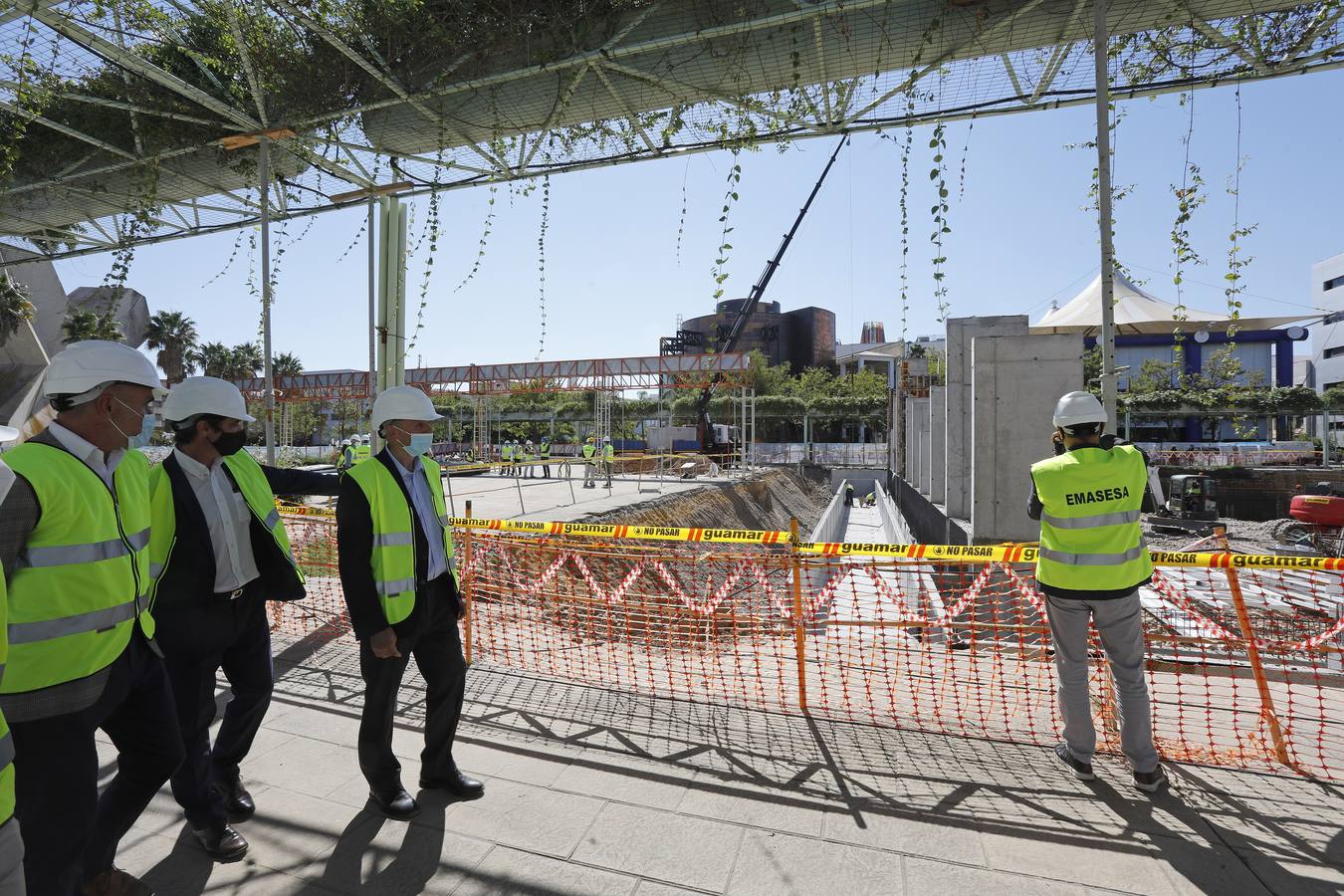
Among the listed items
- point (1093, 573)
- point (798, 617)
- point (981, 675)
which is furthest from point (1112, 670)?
point (798, 617)

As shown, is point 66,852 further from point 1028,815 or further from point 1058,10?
point 1058,10

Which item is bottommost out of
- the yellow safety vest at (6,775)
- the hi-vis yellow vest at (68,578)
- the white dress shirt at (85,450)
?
the yellow safety vest at (6,775)

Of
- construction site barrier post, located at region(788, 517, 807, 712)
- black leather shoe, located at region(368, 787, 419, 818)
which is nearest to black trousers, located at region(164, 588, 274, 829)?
black leather shoe, located at region(368, 787, 419, 818)

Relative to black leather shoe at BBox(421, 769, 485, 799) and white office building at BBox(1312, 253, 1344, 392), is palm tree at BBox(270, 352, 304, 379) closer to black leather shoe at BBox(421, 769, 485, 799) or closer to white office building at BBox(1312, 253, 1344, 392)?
black leather shoe at BBox(421, 769, 485, 799)

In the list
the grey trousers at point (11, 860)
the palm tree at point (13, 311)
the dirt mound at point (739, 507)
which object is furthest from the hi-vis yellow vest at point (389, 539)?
the palm tree at point (13, 311)

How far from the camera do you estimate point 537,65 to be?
17.1ft

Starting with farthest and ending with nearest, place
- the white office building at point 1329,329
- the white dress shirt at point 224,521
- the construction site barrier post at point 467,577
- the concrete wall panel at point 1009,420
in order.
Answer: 1. the white office building at point 1329,329
2. the concrete wall panel at point 1009,420
3. the construction site barrier post at point 467,577
4. the white dress shirt at point 224,521

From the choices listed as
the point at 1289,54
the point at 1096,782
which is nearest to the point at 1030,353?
the point at 1289,54

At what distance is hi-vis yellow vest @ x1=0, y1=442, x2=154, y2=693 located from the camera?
6.13 feet

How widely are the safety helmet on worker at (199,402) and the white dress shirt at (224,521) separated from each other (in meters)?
0.16

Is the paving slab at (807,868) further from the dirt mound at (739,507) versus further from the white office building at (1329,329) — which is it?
the white office building at (1329,329)

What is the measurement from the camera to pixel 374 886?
252 centimetres

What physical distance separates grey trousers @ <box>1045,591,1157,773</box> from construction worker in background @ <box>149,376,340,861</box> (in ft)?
12.2

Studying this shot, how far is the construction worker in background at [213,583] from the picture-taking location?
8.84 feet
